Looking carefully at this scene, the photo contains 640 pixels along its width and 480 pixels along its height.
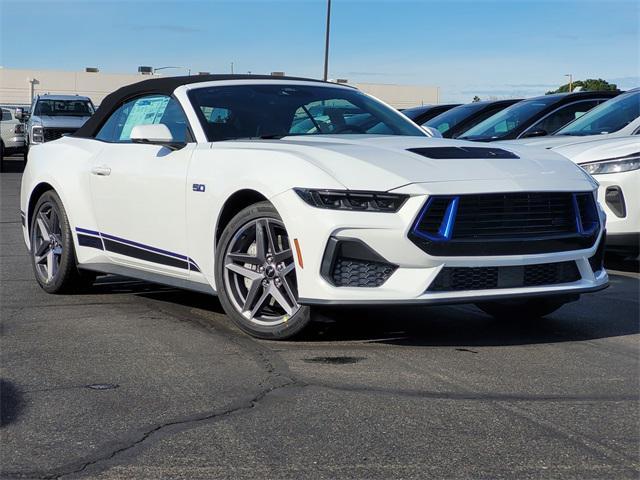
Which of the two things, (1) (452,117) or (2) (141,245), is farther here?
(1) (452,117)

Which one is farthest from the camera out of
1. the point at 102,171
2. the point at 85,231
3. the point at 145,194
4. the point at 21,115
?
the point at 21,115

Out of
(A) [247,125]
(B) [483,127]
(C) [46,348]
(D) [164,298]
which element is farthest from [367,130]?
(B) [483,127]

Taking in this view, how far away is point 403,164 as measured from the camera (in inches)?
202

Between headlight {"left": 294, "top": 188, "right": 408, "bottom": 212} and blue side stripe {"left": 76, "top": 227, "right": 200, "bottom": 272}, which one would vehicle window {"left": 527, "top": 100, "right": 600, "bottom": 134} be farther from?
headlight {"left": 294, "top": 188, "right": 408, "bottom": 212}

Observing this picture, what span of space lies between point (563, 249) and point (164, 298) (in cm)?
296

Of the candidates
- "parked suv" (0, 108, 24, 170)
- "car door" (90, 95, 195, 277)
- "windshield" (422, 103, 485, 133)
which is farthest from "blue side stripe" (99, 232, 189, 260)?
"parked suv" (0, 108, 24, 170)

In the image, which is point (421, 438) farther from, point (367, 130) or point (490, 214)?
point (367, 130)

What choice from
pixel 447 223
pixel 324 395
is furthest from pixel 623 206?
pixel 324 395

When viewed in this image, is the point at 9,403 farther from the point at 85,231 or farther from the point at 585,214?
the point at 585,214

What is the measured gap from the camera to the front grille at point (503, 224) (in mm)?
4996

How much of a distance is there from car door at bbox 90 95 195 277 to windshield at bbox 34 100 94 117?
20.3 metres

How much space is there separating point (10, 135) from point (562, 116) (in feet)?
66.2

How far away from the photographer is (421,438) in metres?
3.74

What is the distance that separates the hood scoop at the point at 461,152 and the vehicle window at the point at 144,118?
162cm
